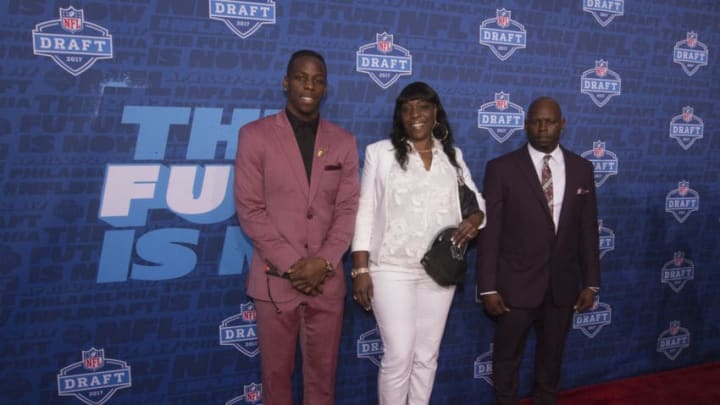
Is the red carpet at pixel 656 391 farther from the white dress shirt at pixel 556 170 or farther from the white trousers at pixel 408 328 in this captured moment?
the white dress shirt at pixel 556 170

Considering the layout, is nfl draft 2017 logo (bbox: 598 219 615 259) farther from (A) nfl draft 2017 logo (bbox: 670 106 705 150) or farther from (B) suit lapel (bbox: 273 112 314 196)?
(B) suit lapel (bbox: 273 112 314 196)

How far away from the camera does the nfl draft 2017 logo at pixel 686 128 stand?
11.6ft

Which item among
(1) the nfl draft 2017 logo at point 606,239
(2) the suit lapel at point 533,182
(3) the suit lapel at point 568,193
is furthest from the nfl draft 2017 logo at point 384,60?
(1) the nfl draft 2017 logo at point 606,239

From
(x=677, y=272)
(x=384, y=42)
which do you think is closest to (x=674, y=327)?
(x=677, y=272)

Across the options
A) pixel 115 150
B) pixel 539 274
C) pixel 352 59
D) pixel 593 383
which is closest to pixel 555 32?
pixel 352 59

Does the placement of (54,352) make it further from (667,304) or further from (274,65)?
(667,304)

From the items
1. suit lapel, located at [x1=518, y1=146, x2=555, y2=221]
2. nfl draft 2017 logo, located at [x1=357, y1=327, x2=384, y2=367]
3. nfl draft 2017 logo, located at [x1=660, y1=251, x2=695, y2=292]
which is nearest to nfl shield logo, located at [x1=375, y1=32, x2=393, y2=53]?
suit lapel, located at [x1=518, y1=146, x2=555, y2=221]

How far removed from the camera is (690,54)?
11.7 feet

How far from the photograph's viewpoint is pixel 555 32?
10.4ft

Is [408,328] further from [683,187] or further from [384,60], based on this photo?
[683,187]

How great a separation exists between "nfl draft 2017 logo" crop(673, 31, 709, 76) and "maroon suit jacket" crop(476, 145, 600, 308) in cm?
154

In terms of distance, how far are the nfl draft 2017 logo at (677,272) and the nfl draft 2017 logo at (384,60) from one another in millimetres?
2196

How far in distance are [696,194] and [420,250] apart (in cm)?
241

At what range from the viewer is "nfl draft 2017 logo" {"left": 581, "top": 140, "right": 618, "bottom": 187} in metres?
3.32
